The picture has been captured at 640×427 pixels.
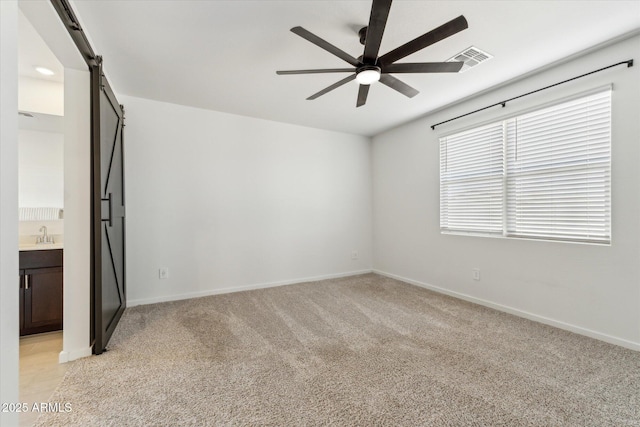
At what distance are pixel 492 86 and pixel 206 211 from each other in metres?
3.93

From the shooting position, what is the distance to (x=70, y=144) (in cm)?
206

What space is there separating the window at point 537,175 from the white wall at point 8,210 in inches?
150

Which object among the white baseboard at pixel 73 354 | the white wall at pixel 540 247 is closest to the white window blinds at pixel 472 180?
the white wall at pixel 540 247

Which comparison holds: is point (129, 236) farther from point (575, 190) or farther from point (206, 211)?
point (575, 190)

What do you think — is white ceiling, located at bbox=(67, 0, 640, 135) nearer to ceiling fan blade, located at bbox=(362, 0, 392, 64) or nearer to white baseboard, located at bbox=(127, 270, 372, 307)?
ceiling fan blade, located at bbox=(362, 0, 392, 64)

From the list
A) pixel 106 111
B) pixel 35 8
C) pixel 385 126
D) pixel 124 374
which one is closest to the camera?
pixel 35 8

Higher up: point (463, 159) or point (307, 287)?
point (463, 159)

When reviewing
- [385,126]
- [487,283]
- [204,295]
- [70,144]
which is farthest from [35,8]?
[487,283]

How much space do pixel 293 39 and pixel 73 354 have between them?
3.10 m

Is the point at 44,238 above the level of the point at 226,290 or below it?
above

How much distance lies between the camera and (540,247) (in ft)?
8.95

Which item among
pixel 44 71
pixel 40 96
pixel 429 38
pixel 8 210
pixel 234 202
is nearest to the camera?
pixel 8 210

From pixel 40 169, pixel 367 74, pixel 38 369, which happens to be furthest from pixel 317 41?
pixel 40 169

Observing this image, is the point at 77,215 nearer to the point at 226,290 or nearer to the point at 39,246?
the point at 39,246
